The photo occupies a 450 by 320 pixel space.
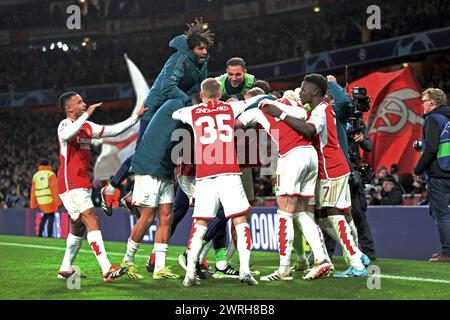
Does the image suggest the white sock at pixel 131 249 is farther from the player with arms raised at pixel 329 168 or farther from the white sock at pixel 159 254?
the player with arms raised at pixel 329 168

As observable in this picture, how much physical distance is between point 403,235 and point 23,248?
6415 millimetres

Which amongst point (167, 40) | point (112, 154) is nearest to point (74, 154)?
point (112, 154)

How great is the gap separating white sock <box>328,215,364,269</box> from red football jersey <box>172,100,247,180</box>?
121 centimetres

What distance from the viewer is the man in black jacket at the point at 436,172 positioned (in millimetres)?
9516

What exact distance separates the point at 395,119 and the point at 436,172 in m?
5.97

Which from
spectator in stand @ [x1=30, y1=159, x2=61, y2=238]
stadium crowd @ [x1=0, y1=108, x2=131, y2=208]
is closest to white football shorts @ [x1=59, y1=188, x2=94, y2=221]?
spectator in stand @ [x1=30, y1=159, x2=61, y2=238]

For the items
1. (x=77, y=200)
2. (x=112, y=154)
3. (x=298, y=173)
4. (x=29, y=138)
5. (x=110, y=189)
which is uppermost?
(x=29, y=138)

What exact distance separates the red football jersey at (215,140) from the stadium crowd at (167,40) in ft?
66.0

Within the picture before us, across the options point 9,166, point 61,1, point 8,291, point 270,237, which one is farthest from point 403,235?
point 61,1

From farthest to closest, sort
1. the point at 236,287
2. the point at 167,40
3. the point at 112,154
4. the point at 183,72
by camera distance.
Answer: the point at 167,40, the point at 112,154, the point at 183,72, the point at 236,287

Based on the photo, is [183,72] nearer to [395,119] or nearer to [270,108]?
[270,108]

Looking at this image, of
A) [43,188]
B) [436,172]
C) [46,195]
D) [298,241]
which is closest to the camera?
[298,241]

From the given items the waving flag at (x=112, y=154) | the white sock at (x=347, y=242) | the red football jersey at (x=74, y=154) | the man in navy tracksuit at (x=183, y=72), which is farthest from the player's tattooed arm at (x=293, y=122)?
the waving flag at (x=112, y=154)

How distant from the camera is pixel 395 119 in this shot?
51.3 feet
